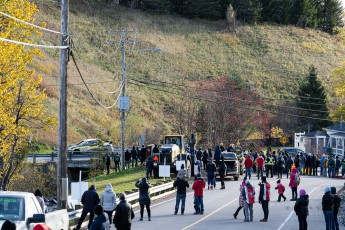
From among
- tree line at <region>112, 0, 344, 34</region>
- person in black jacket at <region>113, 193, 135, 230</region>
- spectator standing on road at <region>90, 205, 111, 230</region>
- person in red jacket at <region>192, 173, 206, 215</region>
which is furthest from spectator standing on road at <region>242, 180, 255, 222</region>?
tree line at <region>112, 0, 344, 34</region>

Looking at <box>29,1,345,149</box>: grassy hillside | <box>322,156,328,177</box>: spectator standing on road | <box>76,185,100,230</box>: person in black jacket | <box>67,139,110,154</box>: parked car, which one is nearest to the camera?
<box>76,185,100,230</box>: person in black jacket

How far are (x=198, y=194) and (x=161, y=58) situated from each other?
272ft

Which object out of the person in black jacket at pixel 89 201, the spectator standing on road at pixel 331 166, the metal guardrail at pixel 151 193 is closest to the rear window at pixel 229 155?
the metal guardrail at pixel 151 193

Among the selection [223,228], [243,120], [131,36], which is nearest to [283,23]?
[131,36]

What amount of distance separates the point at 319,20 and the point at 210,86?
65234mm

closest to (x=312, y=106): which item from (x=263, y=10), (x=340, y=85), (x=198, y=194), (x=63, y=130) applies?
(x=340, y=85)

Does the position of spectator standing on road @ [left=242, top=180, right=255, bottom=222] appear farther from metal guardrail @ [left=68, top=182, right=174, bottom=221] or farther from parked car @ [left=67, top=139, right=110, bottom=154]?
parked car @ [left=67, top=139, right=110, bottom=154]

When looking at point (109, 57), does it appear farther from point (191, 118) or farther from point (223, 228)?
point (223, 228)

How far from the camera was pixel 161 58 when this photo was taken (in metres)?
112

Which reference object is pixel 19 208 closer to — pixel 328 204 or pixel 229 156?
pixel 328 204

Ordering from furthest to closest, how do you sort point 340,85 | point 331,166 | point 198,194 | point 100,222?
point 340,85
point 331,166
point 198,194
point 100,222

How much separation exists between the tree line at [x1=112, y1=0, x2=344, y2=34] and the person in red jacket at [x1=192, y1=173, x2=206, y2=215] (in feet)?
321

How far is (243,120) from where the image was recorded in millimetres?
74750

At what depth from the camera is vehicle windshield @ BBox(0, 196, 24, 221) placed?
17.4 meters
